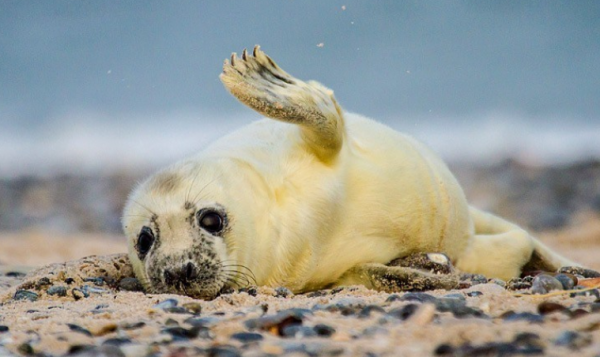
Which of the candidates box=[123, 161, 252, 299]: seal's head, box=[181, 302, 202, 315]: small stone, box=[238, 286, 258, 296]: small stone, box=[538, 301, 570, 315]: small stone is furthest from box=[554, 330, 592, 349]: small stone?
box=[123, 161, 252, 299]: seal's head

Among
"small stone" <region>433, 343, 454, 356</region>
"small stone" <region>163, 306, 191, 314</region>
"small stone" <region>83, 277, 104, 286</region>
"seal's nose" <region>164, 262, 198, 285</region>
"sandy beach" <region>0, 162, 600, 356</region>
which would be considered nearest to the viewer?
"small stone" <region>433, 343, 454, 356</region>

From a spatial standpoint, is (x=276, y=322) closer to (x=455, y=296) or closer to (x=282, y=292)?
(x=455, y=296)

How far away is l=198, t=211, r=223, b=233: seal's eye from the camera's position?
3271mm

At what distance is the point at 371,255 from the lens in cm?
369

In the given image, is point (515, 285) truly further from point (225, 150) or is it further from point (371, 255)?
point (225, 150)

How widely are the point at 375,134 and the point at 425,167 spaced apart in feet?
0.98

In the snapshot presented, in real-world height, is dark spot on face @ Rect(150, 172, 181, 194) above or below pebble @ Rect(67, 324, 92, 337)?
above

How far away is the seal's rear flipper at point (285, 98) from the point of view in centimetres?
337

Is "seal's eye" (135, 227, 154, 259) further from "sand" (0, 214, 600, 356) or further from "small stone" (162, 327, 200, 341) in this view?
"small stone" (162, 327, 200, 341)

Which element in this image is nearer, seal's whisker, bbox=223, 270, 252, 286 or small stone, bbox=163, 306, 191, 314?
small stone, bbox=163, 306, 191, 314

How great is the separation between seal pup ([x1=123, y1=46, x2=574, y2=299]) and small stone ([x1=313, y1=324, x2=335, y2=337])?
1.03 m

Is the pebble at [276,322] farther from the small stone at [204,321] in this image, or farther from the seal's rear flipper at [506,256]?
the seal's rear flipper at [506,256]

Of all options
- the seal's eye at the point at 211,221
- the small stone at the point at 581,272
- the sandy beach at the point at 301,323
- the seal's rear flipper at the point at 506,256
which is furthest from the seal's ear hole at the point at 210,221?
the small stone at the point at 581,272

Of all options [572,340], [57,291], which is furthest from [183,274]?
[572,340]
